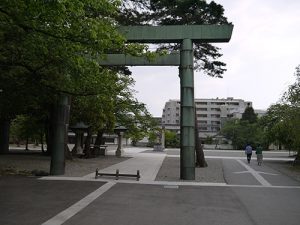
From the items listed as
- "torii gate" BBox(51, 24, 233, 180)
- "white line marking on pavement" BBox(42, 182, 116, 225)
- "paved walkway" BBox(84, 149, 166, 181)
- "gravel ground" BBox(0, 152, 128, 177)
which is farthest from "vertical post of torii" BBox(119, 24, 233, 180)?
"white line marking on pavement" BBox(42, 182, 116, 225)

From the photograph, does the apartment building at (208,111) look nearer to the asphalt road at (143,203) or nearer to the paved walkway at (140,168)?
the paved walkway at (140,168)

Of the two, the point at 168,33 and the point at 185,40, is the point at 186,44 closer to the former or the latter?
the point at 185,40

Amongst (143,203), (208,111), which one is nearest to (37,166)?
(143,203)

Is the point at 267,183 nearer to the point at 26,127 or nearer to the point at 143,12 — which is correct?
the point at 143,12

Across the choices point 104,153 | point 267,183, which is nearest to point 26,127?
point 104,153

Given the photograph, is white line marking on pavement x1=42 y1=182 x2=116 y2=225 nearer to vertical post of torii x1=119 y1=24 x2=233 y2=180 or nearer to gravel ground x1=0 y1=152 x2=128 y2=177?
vertical post of torii x1=119 y1=24 x2=233 y2=180

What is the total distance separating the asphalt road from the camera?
10539 mm

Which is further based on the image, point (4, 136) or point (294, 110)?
point (4, 136)

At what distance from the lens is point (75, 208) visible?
1180cm

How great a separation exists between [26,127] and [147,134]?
12649 millimetres

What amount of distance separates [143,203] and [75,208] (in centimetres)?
224

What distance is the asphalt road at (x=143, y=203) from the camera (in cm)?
1054

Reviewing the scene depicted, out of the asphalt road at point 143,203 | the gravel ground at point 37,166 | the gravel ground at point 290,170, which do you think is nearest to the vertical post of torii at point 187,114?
the asphalt road at point 143,203

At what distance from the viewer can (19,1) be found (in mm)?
11188
